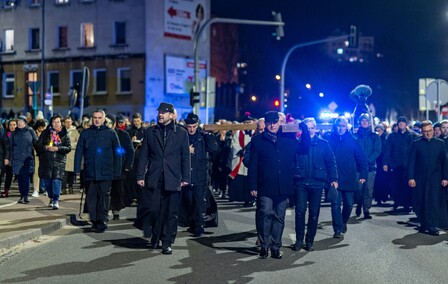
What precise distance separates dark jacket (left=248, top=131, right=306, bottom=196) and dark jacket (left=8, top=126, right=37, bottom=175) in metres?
7.67

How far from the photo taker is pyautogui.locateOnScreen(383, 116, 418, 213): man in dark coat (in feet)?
52.6

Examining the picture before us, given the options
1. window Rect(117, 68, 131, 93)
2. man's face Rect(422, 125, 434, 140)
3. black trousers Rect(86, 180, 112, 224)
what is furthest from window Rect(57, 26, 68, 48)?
man's face Rect(422, 125, 434, 140)

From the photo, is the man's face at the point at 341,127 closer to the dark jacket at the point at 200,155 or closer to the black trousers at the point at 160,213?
the dark jacket at the point at 200,155

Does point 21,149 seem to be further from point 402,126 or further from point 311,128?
point 402,126

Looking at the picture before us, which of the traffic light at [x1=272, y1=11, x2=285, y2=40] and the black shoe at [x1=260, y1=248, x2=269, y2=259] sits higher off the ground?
the traffic light at [x1=272, y1=11, x2=285, y2=40]

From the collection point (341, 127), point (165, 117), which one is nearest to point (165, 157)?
point (165, 117)

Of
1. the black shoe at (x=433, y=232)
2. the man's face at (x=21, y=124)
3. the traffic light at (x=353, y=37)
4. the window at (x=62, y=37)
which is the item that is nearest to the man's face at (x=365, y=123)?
the black shoe at (x=433, y=232)

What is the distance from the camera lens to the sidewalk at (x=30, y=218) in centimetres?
1064

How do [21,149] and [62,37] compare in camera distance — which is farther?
[62,37]

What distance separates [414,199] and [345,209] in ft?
4.98

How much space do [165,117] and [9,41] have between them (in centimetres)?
4752

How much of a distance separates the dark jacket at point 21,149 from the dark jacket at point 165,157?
652cm

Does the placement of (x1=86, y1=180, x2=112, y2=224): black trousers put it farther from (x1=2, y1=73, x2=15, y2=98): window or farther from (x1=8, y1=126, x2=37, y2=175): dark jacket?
(x1=2, y1=73, x2=15, y2=98): window

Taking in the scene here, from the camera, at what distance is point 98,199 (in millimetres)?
11680
